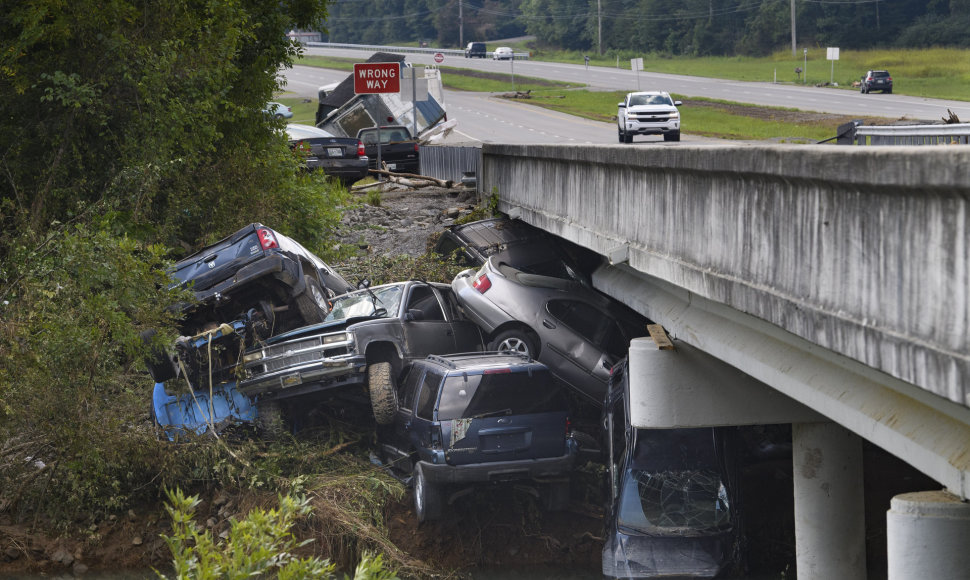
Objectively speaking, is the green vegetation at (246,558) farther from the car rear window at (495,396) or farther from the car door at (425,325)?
the car door at (425,325)

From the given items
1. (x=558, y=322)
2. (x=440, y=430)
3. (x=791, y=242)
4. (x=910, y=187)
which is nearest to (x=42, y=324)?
(x=440, y=430)

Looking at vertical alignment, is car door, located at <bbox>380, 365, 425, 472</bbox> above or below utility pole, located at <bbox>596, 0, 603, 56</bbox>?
below

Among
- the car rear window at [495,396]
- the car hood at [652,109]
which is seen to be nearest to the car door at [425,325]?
the car rear window at [495,396]

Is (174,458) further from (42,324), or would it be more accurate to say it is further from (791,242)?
(791,242)

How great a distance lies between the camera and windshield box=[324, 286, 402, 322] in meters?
14.4

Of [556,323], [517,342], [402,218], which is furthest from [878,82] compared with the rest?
[517,342]

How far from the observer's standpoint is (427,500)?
467 inches

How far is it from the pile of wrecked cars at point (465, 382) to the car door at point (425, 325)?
0.02 metres

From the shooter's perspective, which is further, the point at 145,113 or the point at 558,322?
the point at 145,113

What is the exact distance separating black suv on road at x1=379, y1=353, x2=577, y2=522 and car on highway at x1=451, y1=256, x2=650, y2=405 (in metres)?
1.55

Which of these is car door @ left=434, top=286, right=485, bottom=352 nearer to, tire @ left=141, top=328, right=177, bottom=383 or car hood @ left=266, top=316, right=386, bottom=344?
car hood @ left=266, top=316, right=386, bottom=344

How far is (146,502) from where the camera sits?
12.8m

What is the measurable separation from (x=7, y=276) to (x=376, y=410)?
224 inches

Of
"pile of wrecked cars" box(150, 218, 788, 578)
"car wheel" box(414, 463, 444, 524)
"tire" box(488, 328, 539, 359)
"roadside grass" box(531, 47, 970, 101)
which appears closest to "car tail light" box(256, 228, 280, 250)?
"pile of wrecked cars" box(150, 218, 788, 578)
